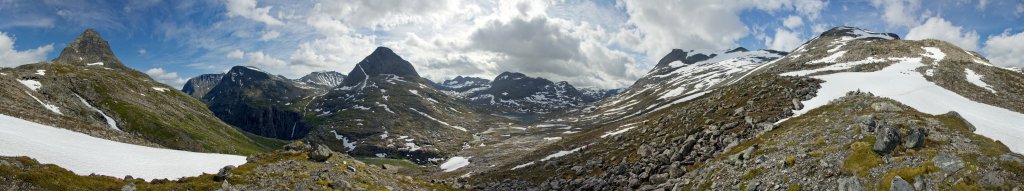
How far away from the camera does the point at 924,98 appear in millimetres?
60062

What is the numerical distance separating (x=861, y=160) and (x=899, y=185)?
5156mm

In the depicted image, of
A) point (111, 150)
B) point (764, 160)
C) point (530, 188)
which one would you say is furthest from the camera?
point (530, 188)

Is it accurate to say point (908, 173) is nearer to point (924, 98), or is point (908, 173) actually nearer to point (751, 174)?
point (751, 174)

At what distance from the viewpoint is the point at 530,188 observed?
70.1 meters

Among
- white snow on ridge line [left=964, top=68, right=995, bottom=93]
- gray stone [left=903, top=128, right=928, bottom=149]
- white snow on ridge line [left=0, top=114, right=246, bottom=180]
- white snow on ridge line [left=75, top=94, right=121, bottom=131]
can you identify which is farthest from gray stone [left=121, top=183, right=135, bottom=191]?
white snow on ridge line [left=964, top=68, right=995, bottom=93]

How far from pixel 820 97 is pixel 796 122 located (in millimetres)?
16293

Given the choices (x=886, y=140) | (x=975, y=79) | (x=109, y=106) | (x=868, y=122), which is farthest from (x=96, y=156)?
(x=975, y=79)

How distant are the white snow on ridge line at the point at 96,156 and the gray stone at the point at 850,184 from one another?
175ft

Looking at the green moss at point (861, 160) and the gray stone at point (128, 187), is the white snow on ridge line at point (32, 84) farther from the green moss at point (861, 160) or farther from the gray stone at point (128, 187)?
the green moss at point (861, 160)

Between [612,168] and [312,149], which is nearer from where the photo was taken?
[312,149]

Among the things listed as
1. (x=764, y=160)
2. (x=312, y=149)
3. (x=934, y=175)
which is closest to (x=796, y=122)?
(x=764, y=160)

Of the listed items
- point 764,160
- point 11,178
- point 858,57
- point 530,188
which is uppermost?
point 858,57

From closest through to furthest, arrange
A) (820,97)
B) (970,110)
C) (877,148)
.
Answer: (877,148) → (970,110) → (820,97)

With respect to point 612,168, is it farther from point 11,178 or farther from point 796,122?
point 11,178
